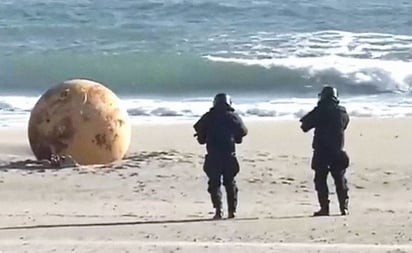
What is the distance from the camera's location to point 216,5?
40781 mm

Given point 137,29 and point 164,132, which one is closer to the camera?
point 164,132

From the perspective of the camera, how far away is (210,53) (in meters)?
31.0

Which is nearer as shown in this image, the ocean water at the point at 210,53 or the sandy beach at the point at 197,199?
the sandy beach at the point at 197,199

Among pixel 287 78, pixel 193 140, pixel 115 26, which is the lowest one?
pixel 193 140

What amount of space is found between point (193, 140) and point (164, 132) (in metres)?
1.08

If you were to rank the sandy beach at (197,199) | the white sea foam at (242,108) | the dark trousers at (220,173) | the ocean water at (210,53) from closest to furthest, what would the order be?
the sandy beach at (197,199), the dark trousers at (220,173), the white sea foam at (242,108), the ocean water at (210,53)

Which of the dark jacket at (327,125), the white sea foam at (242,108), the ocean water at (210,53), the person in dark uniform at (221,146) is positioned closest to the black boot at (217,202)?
the person in dark uniform at (221,146)

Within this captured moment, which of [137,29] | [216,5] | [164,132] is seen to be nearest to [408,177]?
[164,132]

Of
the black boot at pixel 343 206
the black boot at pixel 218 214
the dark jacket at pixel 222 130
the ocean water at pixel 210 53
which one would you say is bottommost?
the black boot at pixel 218 214

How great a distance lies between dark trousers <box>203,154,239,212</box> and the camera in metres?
11.0

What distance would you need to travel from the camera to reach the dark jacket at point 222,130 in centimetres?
1102

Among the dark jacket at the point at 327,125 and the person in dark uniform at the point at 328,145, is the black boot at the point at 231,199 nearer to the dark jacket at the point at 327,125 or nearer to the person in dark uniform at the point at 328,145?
the person in dark uniform at the point at 328,145

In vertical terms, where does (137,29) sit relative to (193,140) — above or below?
above

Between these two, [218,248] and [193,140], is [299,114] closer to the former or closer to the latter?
[193,140]
